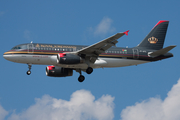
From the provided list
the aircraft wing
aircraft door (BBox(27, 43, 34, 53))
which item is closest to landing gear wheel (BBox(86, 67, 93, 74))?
the aircraft wing

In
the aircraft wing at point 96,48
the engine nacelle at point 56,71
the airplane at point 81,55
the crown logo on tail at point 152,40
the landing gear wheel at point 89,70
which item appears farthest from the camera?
the crown logo on tail at point 152,40

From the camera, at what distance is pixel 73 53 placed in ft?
135

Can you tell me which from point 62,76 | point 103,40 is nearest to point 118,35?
point 103,40

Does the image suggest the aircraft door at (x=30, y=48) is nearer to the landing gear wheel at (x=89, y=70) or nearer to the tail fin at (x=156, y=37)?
the landing gear wheel at (x=89, y=70)

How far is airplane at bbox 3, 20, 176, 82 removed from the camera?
40.4 meters

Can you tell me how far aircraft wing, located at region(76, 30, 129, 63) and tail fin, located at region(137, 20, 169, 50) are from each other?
10173mm

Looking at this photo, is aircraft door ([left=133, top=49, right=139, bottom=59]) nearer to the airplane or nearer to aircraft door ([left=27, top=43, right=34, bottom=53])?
the airplane

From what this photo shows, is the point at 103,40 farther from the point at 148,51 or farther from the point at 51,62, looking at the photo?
the point at 148,51

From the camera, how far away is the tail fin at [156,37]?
159 feet

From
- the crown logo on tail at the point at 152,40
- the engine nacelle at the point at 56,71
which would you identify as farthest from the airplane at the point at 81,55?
the crown logo on tail at the point at 152,40

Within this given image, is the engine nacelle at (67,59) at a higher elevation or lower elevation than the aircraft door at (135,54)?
lower

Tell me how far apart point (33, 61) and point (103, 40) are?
11085 mm

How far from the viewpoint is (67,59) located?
40.0m

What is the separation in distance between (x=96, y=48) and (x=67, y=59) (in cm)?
433
